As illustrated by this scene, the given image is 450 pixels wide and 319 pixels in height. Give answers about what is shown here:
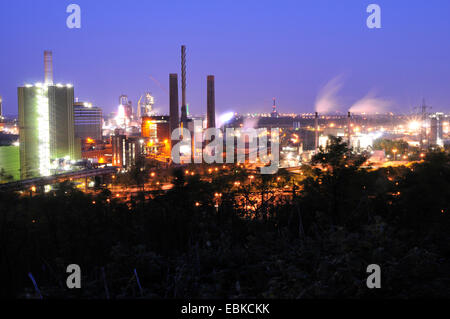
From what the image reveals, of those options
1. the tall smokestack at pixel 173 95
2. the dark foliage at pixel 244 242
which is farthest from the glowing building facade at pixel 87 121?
the dark foliage at pixel 244 242

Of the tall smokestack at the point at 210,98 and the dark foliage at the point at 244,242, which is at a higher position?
the tall smokestack at the point at 210,98

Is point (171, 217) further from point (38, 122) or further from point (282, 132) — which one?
point (282, 132)

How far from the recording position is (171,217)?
4520 mm

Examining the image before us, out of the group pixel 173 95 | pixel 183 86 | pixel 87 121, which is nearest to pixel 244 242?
pixel 173 95

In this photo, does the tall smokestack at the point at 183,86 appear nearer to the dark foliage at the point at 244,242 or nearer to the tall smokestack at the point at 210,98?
the tall smokestack at the point at 210,98

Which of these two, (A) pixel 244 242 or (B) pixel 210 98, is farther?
(B) pixel 210 98

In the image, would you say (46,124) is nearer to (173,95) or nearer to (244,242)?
(173,95)

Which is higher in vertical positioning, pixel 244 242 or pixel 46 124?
pixel 46 124

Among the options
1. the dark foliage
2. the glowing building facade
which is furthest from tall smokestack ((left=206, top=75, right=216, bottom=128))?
the dark foliage

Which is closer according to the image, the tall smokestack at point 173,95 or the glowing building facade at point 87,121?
the tall smokestack at point 173,95

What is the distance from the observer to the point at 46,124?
83.3ft

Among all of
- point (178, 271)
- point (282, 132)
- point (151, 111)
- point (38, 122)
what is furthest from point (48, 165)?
→ point (151, 111)

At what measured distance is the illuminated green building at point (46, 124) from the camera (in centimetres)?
2462
